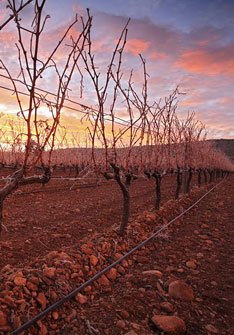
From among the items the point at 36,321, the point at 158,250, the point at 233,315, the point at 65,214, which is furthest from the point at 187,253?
the point at 65,214

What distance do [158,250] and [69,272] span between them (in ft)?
6.43

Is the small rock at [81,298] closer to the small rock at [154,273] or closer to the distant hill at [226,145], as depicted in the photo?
the small rock at [154,273]

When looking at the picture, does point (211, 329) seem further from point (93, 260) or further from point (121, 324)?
point (93, 260)

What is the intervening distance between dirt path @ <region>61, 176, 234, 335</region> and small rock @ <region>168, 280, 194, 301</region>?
0.21 feet

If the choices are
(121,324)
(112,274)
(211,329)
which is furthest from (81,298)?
(211,329)

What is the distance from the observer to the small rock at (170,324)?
2.77 m

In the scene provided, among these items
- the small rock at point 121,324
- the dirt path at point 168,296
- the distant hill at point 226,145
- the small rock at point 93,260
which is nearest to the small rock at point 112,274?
the dirt path at point 168,296

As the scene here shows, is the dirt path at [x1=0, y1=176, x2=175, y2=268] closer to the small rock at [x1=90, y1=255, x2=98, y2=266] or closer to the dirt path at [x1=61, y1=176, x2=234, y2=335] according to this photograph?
the small rock at [x1=90, y1=255, x2=98, y2=266]

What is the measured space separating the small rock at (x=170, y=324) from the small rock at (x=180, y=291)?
1.75ft

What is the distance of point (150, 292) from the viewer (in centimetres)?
347

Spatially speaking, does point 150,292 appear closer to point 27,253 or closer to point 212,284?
point 212,284

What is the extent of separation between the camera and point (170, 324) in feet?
9.21

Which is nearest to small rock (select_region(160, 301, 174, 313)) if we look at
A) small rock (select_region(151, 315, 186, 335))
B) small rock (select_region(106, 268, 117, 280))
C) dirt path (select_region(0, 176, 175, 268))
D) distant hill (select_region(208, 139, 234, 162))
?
small rock (select_region(151, 315, 186, 335))

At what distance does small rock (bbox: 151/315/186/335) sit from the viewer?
2.77 meters
